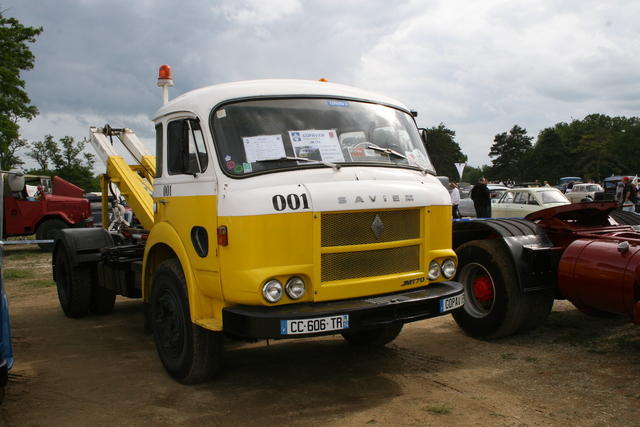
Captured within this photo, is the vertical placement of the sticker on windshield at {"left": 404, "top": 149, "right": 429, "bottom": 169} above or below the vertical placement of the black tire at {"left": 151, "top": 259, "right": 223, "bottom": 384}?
above

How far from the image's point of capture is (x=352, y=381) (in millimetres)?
5176

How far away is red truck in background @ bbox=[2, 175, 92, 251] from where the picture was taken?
56.7 feet

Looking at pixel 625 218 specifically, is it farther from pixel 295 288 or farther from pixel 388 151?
pixel 295 288

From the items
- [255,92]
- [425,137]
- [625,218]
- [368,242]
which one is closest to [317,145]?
[255,92]

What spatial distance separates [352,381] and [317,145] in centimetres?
211

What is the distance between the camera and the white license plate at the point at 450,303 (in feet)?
15.7

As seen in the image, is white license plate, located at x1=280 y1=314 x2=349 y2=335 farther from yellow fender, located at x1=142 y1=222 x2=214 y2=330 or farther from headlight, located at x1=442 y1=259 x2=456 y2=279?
headlight, located at x1=442 y1=259 x2=456 y2=279

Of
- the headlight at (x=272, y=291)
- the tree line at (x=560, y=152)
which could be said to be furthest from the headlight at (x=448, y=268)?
the tree line at (x=560, y=152)

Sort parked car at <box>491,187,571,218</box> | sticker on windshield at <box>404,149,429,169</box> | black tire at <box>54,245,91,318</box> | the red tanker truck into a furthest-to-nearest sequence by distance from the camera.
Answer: parked car at <box>491,187,571,218</box> < black tire at <box>54,245,91,318</box> < sticker on windshield at <box>404,149,429,169</box> < the red tanker truck

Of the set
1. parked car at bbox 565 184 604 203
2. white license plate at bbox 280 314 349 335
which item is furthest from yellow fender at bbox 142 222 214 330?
parked car at bbox 565 184 604 203

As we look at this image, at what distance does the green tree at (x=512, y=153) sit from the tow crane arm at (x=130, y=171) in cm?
11459

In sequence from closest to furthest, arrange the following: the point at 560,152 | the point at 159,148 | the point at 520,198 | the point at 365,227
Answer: the point at 365,227 < the point at 159,148 < the point at 520,198 < the point at 560,152

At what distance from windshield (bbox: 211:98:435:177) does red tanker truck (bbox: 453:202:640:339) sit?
1690mm

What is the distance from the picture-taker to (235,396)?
191 inches
